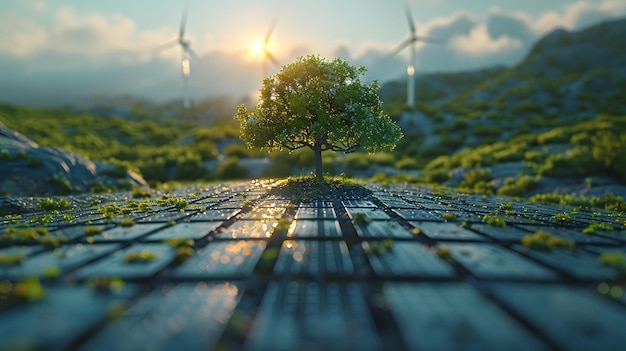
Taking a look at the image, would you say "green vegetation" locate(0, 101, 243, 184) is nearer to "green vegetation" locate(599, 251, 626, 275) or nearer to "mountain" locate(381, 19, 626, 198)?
"green vegetation" locate(599, 251, 626, 275)

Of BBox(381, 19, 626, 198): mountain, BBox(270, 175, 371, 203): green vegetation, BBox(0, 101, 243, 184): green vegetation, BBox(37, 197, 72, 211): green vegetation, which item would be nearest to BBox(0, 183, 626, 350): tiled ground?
BBox(270, 175, 371, 203): green vegetation

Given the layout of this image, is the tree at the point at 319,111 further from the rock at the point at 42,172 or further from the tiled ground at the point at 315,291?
the rock at the point at 42,172

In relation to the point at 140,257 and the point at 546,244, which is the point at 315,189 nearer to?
the point at 546,244

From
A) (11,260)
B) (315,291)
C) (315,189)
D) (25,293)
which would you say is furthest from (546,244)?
(11,260)

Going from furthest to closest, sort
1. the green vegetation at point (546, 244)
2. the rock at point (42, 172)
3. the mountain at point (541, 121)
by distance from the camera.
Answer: the mountain at point (541, 121)
the rock at point (42, 172)
the green vegetation at point (546, 244)

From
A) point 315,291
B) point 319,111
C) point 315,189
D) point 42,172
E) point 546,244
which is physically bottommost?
point 315,291

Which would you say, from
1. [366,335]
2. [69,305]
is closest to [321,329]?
[366,335]

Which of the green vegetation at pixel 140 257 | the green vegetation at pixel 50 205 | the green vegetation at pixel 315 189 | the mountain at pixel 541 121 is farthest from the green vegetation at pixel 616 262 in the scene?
the mountain at pixel 541 121
